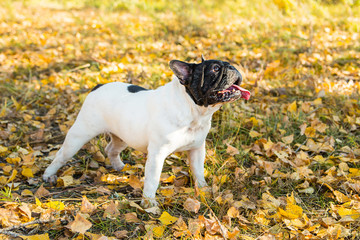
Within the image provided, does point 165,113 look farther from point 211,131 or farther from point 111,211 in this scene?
point 211,131

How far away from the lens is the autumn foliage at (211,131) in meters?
2.62

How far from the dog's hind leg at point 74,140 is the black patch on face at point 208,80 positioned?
3.44 feet

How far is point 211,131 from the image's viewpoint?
13.2ft

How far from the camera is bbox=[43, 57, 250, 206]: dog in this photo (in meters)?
2.65

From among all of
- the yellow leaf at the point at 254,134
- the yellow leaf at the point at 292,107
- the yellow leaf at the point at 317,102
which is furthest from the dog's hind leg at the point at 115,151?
the yellow leaf at the point at 317,102

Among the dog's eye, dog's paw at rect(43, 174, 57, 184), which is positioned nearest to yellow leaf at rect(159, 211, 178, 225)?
the dog's eye

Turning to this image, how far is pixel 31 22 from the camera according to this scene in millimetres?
8914

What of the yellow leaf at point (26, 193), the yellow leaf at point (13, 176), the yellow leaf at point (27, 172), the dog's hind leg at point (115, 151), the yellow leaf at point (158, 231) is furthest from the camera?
the dog's hind leg at point (115, 151)

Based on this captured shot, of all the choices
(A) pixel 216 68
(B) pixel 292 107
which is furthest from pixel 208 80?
(B) pixel 292 107

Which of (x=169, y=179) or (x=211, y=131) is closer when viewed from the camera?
(x=169, y=179)

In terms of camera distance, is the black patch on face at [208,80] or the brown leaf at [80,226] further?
the black patch on face at [208,80]

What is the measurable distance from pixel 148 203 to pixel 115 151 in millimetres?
992

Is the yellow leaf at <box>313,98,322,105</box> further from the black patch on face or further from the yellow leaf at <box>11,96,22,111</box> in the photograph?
the yellow leaf at <box>11,96,22,111</box>

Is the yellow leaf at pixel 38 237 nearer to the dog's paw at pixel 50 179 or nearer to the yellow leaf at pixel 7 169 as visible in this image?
the dog's paw at pixel 50 179
